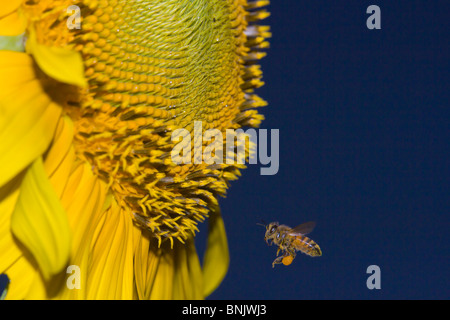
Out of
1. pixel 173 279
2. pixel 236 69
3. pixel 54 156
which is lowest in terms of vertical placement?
pixel 173 279

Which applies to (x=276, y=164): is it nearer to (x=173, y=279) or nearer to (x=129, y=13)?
(x=173, y=279)

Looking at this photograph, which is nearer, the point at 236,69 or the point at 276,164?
the point at 236,69

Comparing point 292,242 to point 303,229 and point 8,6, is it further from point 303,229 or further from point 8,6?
point 8,6

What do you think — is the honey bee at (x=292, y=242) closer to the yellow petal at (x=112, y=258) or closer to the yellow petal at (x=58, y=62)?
the yellow petal at (x=112, y=258)

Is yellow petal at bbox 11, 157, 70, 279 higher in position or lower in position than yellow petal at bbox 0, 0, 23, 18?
lower

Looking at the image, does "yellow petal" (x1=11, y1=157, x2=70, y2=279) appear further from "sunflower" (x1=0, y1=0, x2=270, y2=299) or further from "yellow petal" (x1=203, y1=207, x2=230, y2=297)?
"yellow petal" (x1=203, y1=207, x2=230, y2=297)

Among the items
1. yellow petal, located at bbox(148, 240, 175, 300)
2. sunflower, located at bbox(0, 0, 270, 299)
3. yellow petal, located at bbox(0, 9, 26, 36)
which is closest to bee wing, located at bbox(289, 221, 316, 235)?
sunflower, located at bbox(0, 0, 270, 299)

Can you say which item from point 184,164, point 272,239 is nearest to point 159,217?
point 184,164

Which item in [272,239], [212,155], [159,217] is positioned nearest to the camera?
[159,217]
